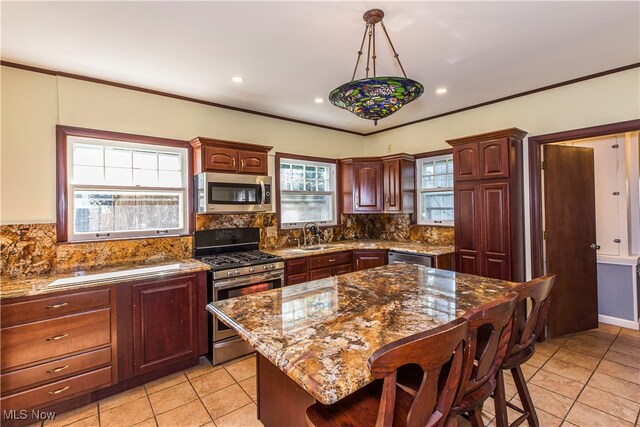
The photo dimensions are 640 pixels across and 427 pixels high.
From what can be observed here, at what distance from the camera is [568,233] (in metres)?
3.48

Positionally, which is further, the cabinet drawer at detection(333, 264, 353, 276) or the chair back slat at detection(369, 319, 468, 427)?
the cabinet drawer at detection(333, 264, 353, 276)

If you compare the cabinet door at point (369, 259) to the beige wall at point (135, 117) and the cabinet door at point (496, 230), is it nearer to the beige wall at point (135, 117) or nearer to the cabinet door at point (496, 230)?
the cabinet door at point (496, 230)

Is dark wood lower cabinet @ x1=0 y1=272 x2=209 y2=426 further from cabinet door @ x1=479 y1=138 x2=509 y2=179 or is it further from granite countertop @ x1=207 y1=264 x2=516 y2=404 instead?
cabinet door @ x1=479 y1=138 x2=509 y2=179

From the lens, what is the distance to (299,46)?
2434 mm

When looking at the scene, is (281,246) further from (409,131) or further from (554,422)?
(554,422)

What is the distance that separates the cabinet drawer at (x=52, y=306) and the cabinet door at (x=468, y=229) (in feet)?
11.8

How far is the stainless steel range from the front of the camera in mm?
2951

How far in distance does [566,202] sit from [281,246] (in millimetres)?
3472

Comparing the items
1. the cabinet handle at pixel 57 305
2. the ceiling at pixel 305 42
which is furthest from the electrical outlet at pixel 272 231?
the cabinet handle at pixel 57 305

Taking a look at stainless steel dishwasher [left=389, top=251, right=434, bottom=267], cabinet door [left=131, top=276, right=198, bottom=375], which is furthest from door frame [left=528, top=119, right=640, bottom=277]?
cabinet door [left=131, top=276, right=198, bottom=375]

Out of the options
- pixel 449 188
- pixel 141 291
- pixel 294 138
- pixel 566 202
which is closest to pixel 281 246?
pixel 294 138

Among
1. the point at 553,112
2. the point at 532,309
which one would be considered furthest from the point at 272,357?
the point at 553,112

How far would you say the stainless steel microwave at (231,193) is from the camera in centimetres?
323

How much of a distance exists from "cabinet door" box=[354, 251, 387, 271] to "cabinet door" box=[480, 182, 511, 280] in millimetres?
1200
